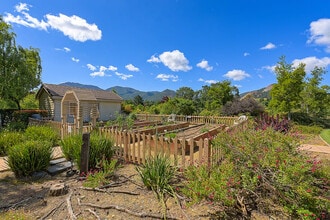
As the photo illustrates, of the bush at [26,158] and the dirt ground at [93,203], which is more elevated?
the bush at [26,158]

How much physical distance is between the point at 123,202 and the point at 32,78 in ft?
50.0

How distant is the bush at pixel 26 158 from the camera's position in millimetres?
4297

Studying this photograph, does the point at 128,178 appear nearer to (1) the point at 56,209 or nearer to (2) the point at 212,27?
(1) the point at 56,209

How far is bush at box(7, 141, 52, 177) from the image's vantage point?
4.30 m

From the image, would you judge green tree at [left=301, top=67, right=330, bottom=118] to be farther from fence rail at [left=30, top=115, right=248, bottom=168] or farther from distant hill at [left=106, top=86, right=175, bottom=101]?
distant hill at [left=106, top=86, right=175, bottom=101]

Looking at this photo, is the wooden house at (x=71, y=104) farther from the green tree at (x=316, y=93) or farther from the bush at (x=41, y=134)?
the green tree at (x=316, y=93)

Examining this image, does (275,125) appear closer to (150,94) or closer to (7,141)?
(7,141)

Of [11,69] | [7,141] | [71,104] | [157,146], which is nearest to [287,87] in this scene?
[157,146]

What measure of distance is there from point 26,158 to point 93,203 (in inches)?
99.3

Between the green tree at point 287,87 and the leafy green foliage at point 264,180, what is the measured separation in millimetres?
13459

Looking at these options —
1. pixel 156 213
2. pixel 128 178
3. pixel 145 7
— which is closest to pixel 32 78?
pixel 145 7

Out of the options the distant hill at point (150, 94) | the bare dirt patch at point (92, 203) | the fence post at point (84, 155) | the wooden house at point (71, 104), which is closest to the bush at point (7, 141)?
the bare dirt patch at point (92, 203)

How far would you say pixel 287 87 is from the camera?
14.4 m

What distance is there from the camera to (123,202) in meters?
3.15
